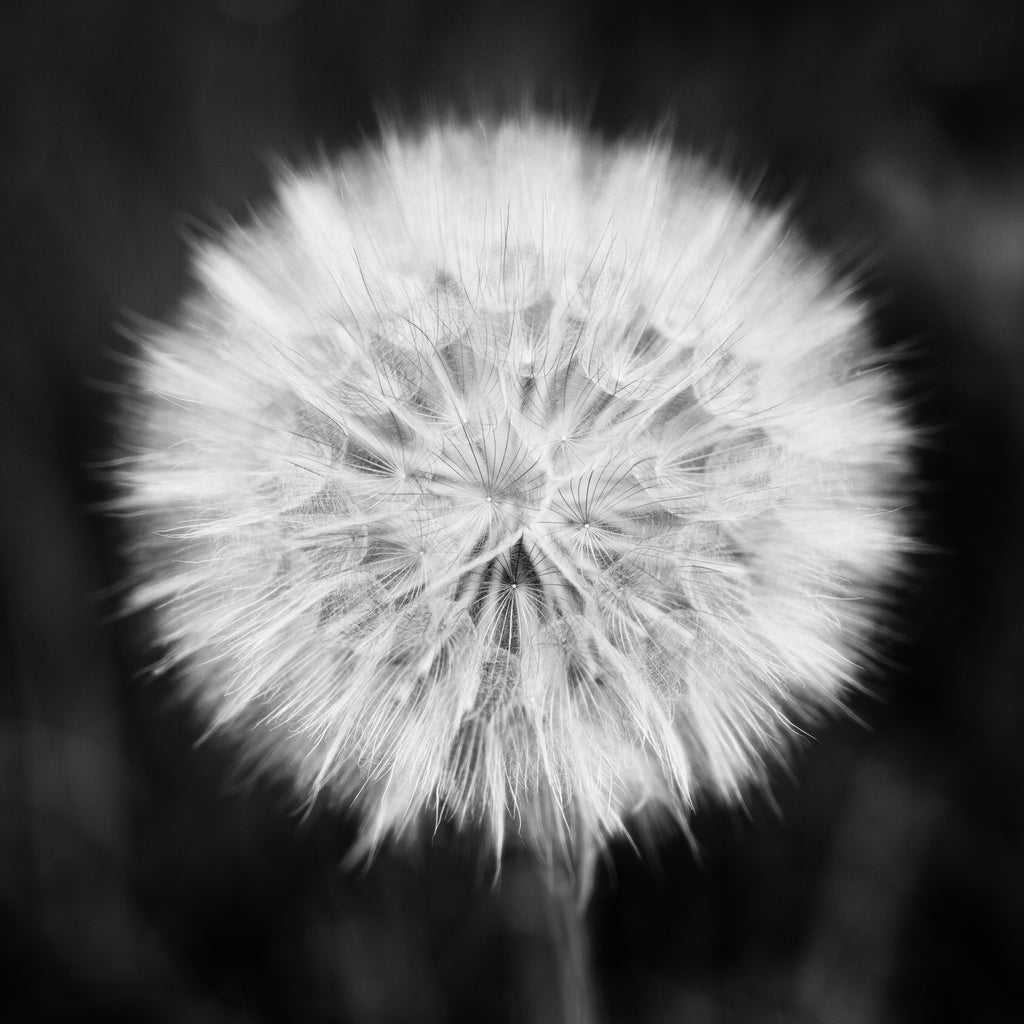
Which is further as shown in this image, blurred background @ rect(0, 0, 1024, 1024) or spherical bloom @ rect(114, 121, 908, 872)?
blurred background @ rect(0, 0, 1024, 1024)

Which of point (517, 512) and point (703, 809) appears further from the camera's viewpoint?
point (703, 809)

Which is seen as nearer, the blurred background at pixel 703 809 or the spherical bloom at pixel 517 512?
the spherical bloom at pixel 517 512

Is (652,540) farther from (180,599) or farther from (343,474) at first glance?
(180,599)

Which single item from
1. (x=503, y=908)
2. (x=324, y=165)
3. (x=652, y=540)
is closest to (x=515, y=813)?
(x=652, y=540)
